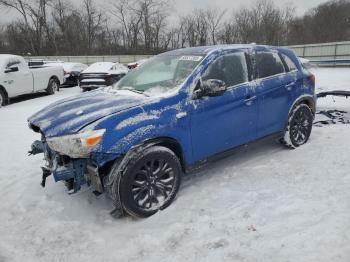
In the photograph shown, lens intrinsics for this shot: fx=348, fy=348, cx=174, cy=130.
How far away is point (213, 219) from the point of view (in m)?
3.71

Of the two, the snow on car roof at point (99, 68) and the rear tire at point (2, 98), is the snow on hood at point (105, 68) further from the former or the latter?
the rear tire at point (2, 98)

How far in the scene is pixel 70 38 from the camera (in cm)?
5003

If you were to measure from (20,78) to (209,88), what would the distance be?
32.9 feet

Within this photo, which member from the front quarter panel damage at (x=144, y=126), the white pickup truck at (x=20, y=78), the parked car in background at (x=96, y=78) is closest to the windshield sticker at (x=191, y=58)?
the front quarter panel damage at (x=144, y=126)

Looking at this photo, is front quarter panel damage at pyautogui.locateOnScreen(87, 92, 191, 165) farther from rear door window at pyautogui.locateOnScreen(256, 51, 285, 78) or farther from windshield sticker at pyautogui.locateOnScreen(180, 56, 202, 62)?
rear door window at pyautogui.locateOnScreen(256, 51, 285, 78)

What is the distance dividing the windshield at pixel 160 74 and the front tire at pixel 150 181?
2.79ft

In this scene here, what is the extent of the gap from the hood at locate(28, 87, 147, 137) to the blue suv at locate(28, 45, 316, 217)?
14 mm

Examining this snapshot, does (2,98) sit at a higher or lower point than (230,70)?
lower

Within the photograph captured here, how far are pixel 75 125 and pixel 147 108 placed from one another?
78 centimetres

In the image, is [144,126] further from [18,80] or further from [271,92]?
[18,80]

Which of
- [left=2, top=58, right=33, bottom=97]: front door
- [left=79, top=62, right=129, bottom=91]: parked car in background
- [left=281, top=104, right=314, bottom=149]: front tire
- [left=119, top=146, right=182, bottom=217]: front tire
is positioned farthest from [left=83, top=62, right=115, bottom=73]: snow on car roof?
[left=119, top=146, right=182, bottom=217]: front tire

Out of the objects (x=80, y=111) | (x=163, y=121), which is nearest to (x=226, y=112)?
(x=163, y=121)

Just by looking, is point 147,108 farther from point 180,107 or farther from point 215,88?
point 215,88

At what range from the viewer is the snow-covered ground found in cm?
320
